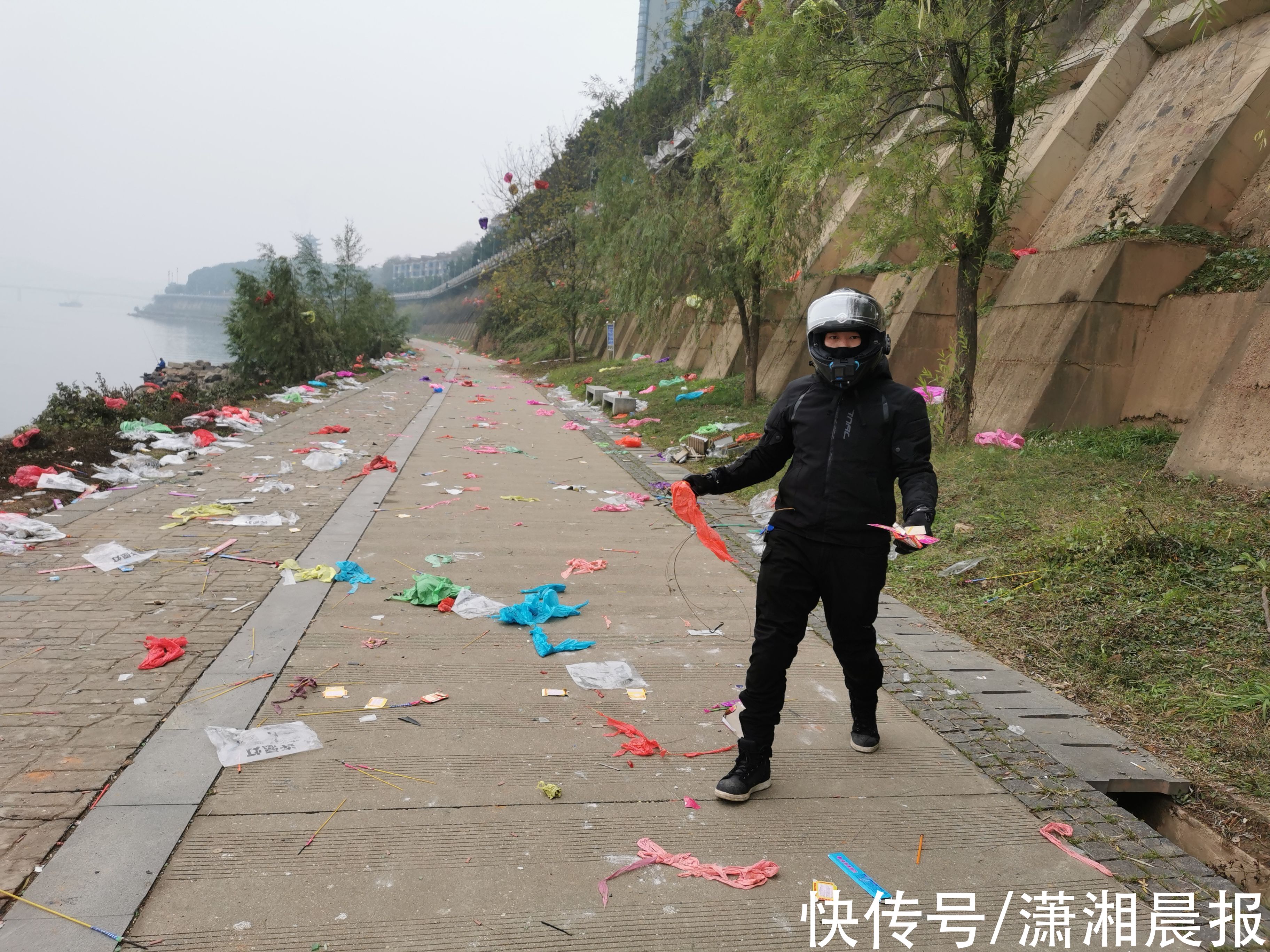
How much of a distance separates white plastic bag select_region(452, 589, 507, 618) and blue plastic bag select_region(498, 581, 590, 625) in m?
0.07

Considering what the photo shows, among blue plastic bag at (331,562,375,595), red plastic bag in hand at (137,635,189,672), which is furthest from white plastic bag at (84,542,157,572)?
Answer: red plastic bag in hand at (137,635,189,672)

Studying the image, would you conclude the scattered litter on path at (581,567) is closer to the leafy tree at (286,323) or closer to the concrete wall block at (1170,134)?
the concrete wall block at (1170,134)

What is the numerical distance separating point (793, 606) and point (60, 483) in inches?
295

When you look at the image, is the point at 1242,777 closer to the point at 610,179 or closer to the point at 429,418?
the point at 429,418

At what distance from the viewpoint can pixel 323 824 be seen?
281 centimetres

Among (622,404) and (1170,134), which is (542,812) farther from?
(622,404)

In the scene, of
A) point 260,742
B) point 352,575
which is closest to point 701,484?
point 260,742

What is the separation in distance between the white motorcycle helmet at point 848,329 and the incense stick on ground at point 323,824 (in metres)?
2.35

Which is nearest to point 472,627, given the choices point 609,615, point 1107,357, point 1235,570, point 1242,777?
point 609,615

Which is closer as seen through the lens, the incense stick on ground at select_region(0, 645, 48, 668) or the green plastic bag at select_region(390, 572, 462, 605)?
the incense stick on ground at select_region(0, 645, 48, 668)

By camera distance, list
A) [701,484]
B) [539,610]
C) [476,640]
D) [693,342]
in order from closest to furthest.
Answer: [701,484] → [476,640] → [539,610] → [693,342]

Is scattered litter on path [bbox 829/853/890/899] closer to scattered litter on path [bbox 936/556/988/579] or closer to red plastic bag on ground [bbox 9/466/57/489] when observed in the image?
scattered litter on path [bbox 936/556/988/579]

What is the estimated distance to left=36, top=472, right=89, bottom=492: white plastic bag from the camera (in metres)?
7.67

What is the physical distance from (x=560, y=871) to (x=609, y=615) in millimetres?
2576
